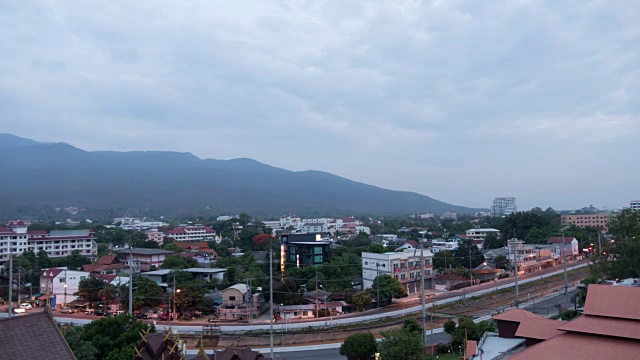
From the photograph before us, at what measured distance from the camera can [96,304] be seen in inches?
1114

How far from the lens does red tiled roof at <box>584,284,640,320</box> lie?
1263cm

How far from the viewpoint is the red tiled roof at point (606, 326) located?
12141 mm

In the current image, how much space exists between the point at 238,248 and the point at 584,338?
47231mm

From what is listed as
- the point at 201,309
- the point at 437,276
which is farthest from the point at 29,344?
the point at 437,276

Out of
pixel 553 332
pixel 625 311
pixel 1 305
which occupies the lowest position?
pixel 1 305

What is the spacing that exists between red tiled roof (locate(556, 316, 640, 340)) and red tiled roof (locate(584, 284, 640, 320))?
14cm

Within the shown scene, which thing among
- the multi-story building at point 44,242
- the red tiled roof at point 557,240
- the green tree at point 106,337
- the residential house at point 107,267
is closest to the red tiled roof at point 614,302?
the green tree at point 106,337

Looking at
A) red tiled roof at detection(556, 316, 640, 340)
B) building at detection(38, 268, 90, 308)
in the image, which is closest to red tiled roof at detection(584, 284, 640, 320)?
red tiled roof at detection(556, 316, 640, 340)

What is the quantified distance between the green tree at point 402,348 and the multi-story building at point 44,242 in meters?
45.3

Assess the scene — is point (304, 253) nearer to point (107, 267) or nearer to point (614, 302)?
point (107, 267)

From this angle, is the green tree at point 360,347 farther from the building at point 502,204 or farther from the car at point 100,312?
the building at point 502,204

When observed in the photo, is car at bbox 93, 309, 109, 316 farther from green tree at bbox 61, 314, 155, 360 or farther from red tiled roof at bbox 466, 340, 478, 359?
red tiled roof at bbox 466, 340, 478, 359

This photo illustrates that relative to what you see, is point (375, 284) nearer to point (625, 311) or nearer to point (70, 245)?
point (625, 311)

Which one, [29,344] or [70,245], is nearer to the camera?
[29,344]
